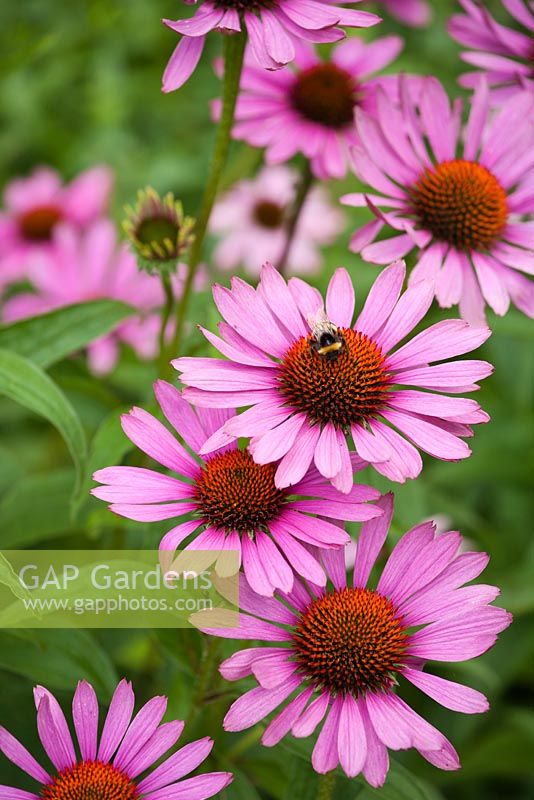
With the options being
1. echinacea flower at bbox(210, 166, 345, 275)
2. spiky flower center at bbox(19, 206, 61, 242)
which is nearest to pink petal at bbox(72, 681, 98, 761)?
echinacea flower at bbox(210, 166, 345, 275)

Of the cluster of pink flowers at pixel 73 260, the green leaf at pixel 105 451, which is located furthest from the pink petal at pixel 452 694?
the cluster of pink flowers at pixel 73 260

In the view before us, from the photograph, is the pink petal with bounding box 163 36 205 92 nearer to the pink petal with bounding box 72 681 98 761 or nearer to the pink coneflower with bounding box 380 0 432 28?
the pink petal with bounding box 72 681 98 761

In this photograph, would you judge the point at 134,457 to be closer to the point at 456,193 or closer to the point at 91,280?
the point at 456,193

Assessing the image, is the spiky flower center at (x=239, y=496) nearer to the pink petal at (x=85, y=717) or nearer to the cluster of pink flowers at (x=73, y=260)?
the pink petal at (x=85, y=717)

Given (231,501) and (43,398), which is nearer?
(231,501)

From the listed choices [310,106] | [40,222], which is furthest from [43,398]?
[40,222]

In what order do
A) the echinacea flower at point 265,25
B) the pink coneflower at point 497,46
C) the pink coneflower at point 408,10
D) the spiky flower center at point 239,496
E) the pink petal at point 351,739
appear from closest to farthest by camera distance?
1. the pink petal at point 351,739
2. the spiky flower center at point 239,496
3. the echinacea flower at point 265,25
4. the pink coneflower at point 497,46
5. the pink coneflower at point 408,10

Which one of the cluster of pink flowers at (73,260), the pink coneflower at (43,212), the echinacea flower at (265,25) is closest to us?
the echinacea flower at (265,25)
